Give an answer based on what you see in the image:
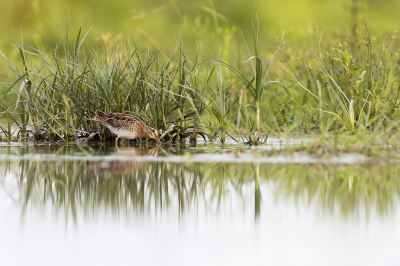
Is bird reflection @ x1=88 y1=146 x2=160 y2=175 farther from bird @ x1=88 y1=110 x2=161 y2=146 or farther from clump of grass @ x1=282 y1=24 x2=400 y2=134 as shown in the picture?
clump of grass @ x1=282 y1=24 x2=400 y2=134

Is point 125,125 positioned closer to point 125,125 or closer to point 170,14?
point 125,125

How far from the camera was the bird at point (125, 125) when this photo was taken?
216 inches

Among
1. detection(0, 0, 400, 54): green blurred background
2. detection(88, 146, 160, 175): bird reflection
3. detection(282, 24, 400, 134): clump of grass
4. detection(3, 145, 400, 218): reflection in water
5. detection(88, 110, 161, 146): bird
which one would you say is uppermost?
detection(0, 0, 400, 54): green blurred background

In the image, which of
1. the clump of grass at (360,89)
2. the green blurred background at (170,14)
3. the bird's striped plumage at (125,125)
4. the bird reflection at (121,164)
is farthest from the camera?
the green blurred background at (170,14)

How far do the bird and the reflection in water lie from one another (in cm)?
99

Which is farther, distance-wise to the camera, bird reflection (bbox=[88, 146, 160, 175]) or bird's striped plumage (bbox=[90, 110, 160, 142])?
bird's striped plumage (bbox=[90, 110, 160, 142])

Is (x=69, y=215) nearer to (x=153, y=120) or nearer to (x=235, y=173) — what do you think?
(x=235, y=173)

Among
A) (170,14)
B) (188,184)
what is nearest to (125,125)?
(188,184)

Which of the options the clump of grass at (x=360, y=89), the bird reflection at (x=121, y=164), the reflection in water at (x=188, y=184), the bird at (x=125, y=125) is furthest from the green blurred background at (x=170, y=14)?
the reflection in water at (x=188, y=184)

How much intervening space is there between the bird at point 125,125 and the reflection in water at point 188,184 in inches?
39.0

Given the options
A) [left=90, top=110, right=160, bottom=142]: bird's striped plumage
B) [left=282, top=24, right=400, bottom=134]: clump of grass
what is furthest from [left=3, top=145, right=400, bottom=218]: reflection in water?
[left=282, top=24, right=400, bottom=134]: clump of grass

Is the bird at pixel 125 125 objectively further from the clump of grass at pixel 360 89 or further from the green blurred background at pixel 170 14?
the green blurred background at pixel 170 14

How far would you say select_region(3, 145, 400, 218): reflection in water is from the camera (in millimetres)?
3109

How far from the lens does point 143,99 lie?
5953mm
